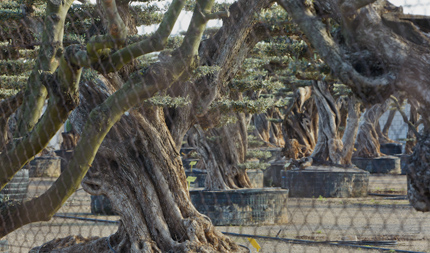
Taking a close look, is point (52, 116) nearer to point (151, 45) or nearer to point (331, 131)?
point (151, 45)

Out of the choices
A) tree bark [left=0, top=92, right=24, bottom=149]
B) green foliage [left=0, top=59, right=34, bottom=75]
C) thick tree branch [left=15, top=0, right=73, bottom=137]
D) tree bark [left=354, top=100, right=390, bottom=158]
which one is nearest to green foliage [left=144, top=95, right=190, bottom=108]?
tree bark [left=0, top=92, right=24, bottom=149]

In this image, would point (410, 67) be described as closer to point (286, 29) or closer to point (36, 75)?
point (36, 75)

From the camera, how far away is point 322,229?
A: 20.9 ft

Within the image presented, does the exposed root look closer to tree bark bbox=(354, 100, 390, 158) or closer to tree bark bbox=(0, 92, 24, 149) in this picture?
tree bark bbox=(0, 92, 24, 149)

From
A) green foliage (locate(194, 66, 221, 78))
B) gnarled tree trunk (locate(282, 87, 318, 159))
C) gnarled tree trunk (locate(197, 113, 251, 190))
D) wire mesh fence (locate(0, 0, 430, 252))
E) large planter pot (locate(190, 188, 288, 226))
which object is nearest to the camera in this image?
wire mesh fence (locate(0, 0, 430, 252))

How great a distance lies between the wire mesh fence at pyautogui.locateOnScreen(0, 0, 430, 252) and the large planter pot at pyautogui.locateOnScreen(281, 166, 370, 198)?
39 mm

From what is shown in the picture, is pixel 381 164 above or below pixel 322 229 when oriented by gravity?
above

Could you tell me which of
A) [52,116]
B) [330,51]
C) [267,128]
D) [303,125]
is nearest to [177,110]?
[52,116]


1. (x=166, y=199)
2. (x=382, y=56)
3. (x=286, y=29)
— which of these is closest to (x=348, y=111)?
(x=286, y=29)

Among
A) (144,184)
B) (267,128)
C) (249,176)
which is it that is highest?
(267,128)

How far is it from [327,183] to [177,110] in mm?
6128

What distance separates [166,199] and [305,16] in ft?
7.74

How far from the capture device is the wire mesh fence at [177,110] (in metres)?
1.71

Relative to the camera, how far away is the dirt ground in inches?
205
